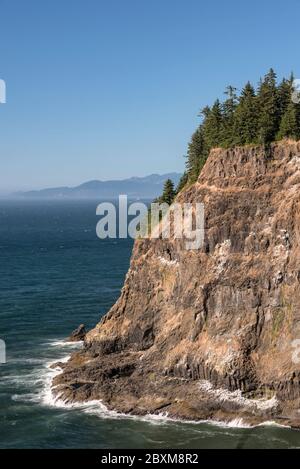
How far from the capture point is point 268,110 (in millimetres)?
82938

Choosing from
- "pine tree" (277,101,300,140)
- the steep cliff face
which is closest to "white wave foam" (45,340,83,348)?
the steep cliff face

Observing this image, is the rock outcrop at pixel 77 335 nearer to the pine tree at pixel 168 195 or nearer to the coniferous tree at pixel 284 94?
the pine tree at pixel 168 195

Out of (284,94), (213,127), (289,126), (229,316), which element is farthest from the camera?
(213,127)

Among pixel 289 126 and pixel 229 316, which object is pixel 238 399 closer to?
pixel 229 316

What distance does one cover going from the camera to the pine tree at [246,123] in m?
81.7

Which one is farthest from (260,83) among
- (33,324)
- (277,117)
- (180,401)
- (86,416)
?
(33,324)

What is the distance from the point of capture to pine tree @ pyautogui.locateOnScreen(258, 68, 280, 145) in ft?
263

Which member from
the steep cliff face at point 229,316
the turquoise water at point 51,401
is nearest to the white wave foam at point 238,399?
the steep cliff face at point 229,316

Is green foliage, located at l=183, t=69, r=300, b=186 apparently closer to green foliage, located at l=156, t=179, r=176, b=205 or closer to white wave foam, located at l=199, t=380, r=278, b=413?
green foliage, located at l=156, t=179, r=176, b=205

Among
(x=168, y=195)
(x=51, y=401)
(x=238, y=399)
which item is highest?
(x=168, y=195)

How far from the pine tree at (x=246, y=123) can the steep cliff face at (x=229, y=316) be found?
199 cm

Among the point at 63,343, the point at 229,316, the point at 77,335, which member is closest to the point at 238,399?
the point at 229,316

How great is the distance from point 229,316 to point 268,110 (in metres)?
28.2

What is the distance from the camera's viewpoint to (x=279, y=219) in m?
76.6
